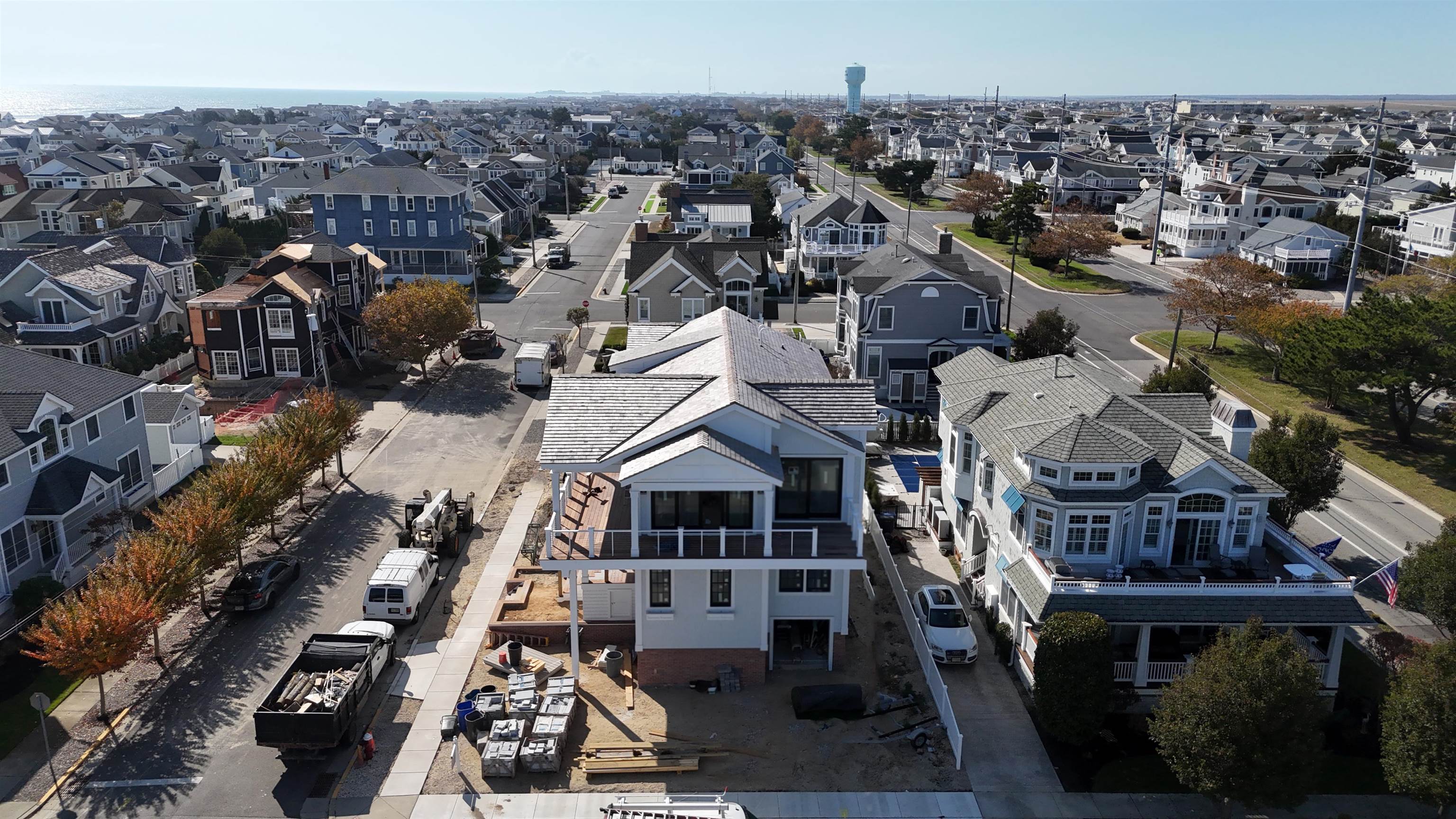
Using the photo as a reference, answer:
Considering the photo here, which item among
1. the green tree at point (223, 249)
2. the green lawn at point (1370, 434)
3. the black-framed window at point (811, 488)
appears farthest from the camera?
the green tree at point (223, 249)

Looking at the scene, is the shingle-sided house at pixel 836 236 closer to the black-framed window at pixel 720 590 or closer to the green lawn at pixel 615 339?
the green lawn at pixel 615 339

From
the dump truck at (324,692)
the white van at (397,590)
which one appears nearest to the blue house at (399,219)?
the white van at (397,590)

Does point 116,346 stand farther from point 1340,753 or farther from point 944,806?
point 1340,753

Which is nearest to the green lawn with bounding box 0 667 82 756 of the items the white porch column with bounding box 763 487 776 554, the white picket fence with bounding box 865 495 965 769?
the white porch column with bounding box 763 487 776 554

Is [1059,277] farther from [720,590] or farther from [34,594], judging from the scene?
[34,594]

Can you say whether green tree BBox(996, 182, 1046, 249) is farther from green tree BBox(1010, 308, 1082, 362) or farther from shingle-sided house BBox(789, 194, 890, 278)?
green tree BBox(1010, 308, 1082, 362)

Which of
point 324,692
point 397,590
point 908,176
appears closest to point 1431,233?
point 908,176
